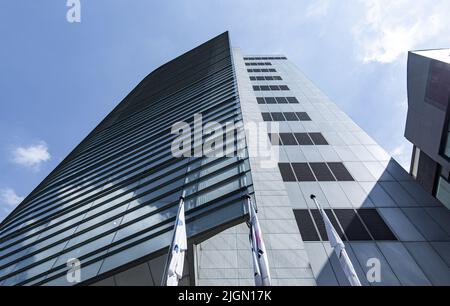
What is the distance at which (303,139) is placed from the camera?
21.8 metres

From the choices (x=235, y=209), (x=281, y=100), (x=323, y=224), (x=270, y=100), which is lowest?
(x=235, y=209)

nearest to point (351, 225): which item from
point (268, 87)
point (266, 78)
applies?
point (268, 87)

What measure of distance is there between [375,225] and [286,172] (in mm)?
6015

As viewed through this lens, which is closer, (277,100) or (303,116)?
(303,116)

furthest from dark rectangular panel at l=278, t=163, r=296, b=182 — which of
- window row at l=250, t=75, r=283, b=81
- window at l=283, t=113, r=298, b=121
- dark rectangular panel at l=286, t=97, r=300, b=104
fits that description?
window row at l=250, t=75, r=283, b=81

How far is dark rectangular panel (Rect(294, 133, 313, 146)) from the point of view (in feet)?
70.1

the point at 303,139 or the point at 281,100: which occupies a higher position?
the point at 281,100

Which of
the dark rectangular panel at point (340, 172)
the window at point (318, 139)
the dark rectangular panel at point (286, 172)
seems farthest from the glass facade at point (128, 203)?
the dark rectangular panel at point (340, 172)

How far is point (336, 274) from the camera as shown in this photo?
37.9 feet

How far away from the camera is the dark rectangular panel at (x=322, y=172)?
17422 millimetres

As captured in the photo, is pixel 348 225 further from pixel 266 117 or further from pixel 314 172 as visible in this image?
pixel 266 117

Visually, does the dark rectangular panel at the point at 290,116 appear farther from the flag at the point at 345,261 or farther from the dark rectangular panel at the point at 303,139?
the flag at the point at 345,261

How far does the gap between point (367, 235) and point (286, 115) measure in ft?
46.8
